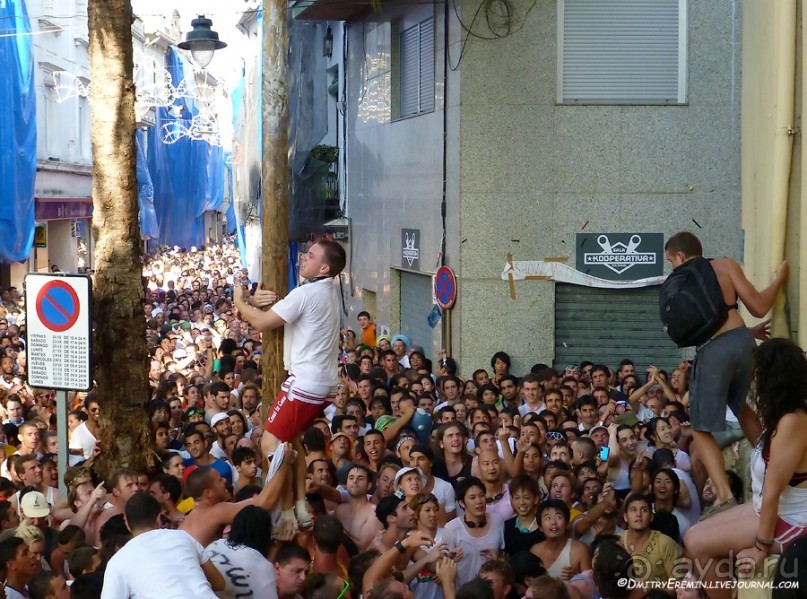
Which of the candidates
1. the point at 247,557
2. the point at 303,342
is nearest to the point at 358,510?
the point at 303,342

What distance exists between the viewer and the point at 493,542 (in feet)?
24.4

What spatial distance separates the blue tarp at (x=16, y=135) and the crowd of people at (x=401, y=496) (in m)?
13.9

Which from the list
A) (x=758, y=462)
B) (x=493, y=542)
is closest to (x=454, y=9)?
(x=493, y=542)

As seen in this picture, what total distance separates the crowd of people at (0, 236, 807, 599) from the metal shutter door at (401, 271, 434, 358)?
5.28m

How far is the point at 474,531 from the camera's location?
7.48 metres

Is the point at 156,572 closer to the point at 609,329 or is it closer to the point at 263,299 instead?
the point at 263,299

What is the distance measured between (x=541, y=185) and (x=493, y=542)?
8.41 metres

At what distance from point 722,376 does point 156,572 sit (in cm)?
323

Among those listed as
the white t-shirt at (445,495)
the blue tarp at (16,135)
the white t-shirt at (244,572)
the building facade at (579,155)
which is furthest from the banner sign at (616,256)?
the blue tarp at (16,135)

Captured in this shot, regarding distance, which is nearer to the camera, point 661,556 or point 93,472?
point 661,556

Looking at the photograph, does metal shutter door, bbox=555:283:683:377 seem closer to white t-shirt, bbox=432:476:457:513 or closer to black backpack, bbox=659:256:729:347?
white t-shirt, bbox=432:476:457:513

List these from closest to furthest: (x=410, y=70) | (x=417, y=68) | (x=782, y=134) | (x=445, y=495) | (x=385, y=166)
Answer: (x=782, y=134)
(x=445, y=495)
(x=417, y=68)
(x=410, y=70)
(x=385, y=166)

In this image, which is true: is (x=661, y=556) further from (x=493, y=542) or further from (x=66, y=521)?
(x=66, y=521)

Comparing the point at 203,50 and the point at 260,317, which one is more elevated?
the point at 203,50
